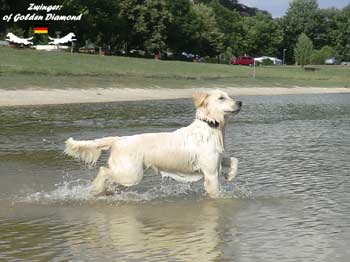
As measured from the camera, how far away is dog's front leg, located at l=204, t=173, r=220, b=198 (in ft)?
28.6

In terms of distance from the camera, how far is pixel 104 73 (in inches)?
1758

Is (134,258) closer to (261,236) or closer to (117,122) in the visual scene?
(261,236)

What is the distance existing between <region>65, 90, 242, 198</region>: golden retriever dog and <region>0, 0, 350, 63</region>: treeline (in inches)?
2542

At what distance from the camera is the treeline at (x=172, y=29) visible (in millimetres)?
78125

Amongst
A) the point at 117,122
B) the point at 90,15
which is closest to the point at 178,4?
the point at 90,15

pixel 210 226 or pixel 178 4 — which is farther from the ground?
pixel 178 4

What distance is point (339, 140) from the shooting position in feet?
Answer: 52.5

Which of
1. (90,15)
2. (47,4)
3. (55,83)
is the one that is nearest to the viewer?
(55,83)

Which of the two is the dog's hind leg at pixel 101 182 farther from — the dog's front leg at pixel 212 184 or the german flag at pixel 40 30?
the german flag at pixel 40 30

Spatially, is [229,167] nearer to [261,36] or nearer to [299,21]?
[261,36]

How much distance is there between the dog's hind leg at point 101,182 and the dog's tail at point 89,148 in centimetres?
24

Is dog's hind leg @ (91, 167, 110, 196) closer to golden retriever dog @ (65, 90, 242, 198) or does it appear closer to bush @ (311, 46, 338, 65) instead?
golden retriever dog @ (65, 90, 242, 198)

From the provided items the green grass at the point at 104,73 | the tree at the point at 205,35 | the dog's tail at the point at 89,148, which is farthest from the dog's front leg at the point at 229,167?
the tree at the point at 205,35

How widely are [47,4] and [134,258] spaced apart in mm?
69984
